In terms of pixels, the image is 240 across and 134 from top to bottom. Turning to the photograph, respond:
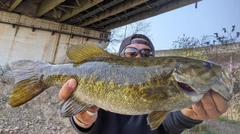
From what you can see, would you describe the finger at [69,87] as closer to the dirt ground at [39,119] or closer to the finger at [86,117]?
the finger at [86,117]

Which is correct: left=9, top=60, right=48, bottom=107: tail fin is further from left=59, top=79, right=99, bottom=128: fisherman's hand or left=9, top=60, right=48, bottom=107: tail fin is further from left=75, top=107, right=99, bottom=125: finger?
left=75, top=107, right=99, bottom=125: finger

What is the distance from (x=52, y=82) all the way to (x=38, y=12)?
9.90m

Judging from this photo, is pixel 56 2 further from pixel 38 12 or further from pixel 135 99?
pixel 135 99

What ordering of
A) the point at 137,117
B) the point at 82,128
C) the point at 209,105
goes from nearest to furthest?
1. the point at 209,105
2. the point at 82,128
3. the point at 137,117

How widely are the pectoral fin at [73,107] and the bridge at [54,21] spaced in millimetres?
7656

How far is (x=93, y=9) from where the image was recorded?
10.5 metres

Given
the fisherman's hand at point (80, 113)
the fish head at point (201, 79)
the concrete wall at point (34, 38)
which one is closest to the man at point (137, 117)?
the fisherman's hand at point (80, 113)

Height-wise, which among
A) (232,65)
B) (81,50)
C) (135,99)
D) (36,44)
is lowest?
(135,99)

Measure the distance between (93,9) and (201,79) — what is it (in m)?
9.79

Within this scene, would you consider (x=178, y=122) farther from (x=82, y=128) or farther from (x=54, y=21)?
(x=54, y=21)

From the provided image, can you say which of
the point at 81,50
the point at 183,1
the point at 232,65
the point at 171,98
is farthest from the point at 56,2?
the point at 171,98

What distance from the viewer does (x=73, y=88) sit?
163cm

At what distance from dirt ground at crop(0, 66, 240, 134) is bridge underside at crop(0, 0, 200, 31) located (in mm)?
3955

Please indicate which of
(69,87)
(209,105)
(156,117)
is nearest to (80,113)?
(69,87)
